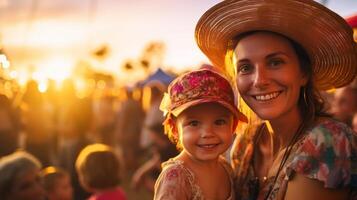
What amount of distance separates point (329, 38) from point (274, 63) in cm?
31

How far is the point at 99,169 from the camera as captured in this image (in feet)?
13.3

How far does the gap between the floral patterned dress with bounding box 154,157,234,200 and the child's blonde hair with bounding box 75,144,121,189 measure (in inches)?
67.2

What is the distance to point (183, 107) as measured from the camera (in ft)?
8.02

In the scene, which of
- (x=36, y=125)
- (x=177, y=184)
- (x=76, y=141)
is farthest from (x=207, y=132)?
(x=36, y=125)

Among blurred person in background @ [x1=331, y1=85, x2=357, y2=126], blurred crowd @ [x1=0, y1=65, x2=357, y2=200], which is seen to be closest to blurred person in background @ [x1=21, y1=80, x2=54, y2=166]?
blurred crowd @ [x1=0, y1=65, x2=357, y2=200]

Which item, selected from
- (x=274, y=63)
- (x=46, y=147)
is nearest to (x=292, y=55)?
(x=274, y=63)

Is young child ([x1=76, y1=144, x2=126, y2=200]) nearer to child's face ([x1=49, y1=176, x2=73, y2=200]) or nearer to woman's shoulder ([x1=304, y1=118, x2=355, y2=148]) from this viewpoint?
child's face ([x1=49, y1=176, x2=73, y2=200])

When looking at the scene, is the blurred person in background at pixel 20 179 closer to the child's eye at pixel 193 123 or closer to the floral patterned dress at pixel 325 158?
the child's eye at pixel 193 123

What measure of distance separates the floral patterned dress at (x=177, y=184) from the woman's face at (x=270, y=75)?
473mm

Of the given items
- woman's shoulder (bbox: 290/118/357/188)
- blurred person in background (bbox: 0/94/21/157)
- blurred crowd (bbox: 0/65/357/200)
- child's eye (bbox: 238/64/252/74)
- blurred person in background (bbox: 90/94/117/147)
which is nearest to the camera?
woman's shoulder (bbox: 290/118/357/188)

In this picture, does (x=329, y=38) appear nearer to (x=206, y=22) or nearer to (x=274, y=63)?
(x=274, y=63)

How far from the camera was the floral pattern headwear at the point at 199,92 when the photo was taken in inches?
96.0

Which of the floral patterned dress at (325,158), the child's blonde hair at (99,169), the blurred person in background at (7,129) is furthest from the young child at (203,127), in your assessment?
the blurred person in background at (7,129)

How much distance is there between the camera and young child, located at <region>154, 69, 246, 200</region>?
241 cm
